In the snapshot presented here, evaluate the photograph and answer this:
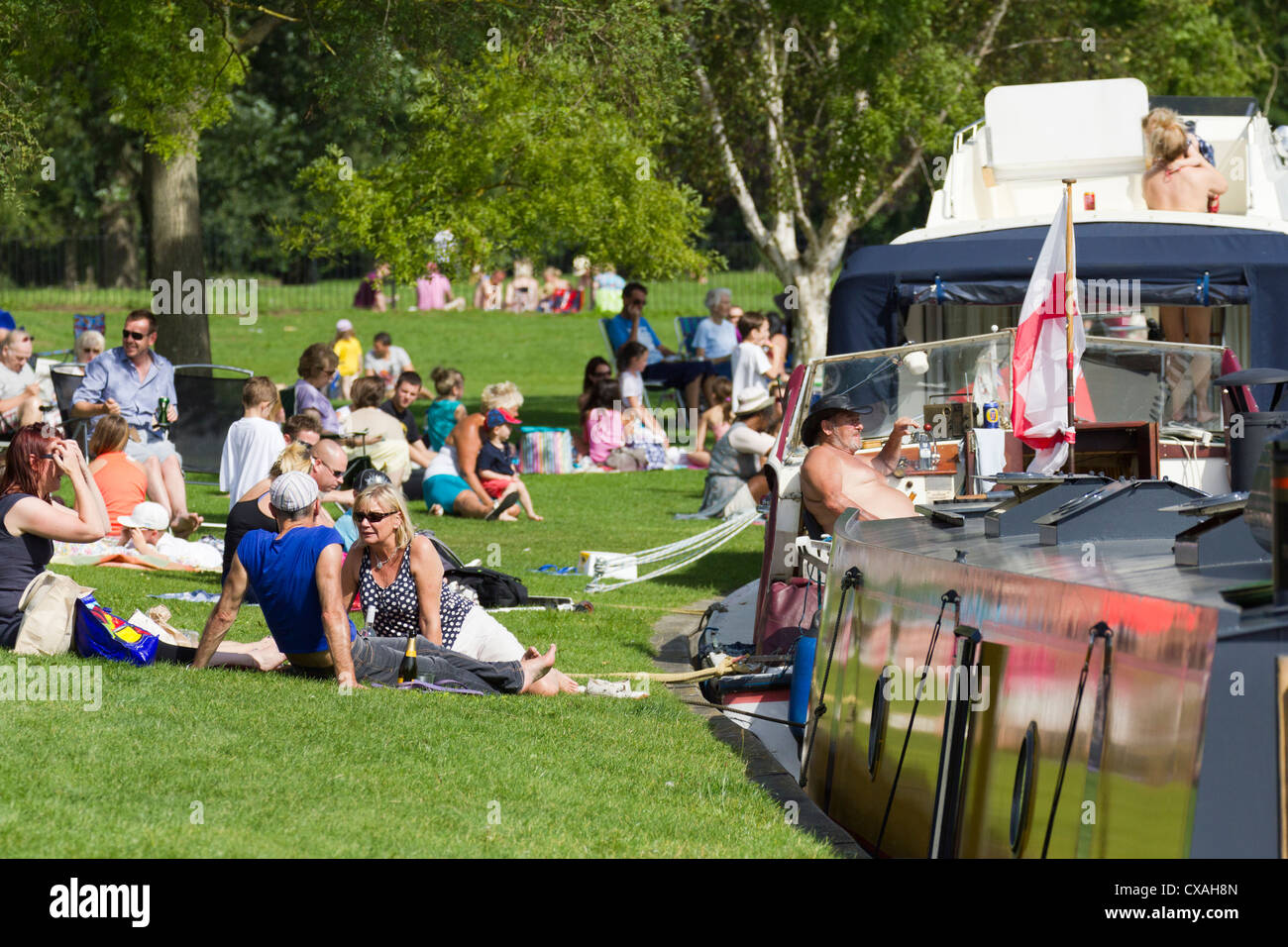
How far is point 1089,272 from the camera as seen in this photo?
42.8ft

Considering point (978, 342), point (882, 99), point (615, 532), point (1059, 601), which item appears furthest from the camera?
point (882, 99)

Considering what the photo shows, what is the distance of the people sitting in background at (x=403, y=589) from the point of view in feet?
30.9

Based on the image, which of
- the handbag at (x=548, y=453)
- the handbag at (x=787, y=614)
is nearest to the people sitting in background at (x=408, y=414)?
the handbag at (x=548, y=453)

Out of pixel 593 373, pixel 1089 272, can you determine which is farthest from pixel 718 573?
pixel 593 373

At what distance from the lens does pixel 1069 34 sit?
31.7 meters

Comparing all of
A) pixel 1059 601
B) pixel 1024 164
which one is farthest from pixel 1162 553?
pixel 1024 164

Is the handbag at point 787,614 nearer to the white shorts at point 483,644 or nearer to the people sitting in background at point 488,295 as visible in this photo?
the white shorts at point 483,644

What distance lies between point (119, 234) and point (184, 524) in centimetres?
3741

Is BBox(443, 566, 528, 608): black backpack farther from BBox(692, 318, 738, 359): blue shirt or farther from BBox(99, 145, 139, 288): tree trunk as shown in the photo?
BBox(99, 145, 139, 288): tree trunk

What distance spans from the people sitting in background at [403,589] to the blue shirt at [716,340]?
1558 centimetres

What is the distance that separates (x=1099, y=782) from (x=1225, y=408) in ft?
23.0

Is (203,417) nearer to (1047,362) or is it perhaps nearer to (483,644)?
(483,644)

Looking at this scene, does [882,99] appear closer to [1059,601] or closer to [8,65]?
[8,65]

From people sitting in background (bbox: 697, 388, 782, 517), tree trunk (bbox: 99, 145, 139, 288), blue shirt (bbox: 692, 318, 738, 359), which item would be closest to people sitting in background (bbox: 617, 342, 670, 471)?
blue shirt (bbox: 692, 318, 738, 359)
